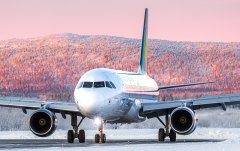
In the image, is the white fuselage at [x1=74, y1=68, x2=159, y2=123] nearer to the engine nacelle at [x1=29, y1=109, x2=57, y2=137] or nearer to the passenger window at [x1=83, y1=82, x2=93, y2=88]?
the passenger window at [x1=83, y1=82, x2=93, y2=88]

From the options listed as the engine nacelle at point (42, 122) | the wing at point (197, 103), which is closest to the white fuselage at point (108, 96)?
the wing at point (197, 103)

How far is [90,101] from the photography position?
120ft

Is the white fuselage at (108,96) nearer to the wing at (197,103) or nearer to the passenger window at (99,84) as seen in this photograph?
the passenger window at (99,84)

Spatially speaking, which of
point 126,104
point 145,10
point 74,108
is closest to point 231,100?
point 126,104

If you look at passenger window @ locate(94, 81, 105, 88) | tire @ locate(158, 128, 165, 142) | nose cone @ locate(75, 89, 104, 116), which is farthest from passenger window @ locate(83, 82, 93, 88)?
tire @ locate(158, 128, 165, 142)

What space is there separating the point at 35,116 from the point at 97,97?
5.33 meters

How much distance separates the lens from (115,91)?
127ft

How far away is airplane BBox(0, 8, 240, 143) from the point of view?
3731 centimetres

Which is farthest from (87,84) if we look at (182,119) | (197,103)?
(197,103)

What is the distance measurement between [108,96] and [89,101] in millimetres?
1385

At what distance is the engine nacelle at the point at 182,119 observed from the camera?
39713mm

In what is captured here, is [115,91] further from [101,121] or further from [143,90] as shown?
[143,90]

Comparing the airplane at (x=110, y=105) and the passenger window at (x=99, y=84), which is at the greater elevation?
the passenger window at (x=99, y=84)

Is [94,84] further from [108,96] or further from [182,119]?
[182,119]
